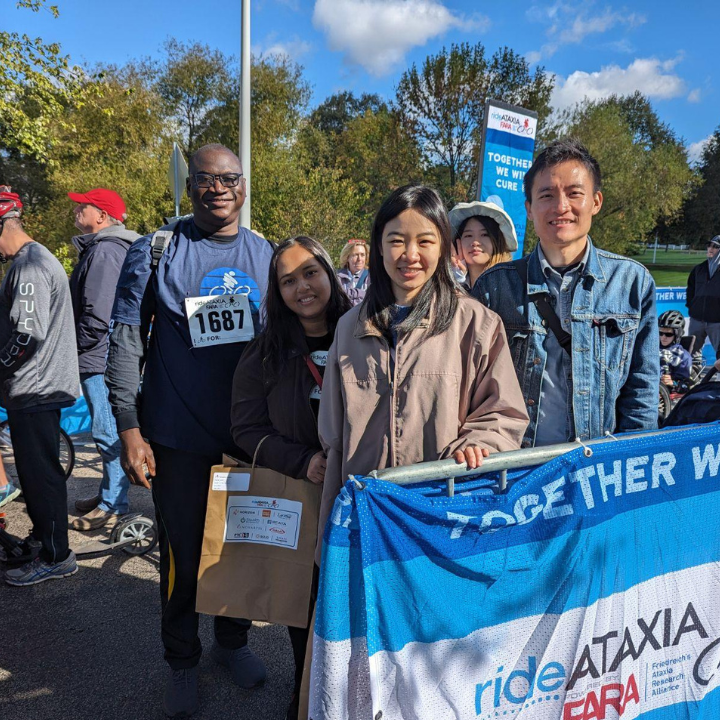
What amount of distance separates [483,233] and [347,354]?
78.1 inches

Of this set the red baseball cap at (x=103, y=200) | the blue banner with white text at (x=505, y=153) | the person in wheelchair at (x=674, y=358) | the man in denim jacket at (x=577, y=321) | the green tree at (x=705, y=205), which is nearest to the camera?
the man in denim jacket at (x=577, y=321)

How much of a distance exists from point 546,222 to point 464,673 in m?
1.48

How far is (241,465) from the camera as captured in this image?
2.21 m

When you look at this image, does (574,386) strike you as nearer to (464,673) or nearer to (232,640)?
(464,673)

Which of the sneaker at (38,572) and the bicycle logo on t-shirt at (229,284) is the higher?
the bicycle logo on t-shirt at (229,284)

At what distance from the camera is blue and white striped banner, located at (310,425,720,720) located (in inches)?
60.6

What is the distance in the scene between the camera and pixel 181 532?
2.54 metres

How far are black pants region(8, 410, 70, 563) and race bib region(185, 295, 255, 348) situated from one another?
1.65 metres

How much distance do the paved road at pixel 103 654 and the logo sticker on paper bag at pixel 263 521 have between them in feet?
3.10

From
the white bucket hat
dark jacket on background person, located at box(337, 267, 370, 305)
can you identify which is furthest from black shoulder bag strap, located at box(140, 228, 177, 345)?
dark jacket on background person, located at box(337, 267, 370, 305)

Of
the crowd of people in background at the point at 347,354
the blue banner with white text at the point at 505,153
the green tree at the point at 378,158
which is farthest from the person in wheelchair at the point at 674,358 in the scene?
the green tree at the point at 378,158

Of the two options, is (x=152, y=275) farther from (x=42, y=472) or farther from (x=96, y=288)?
(x=96, y=288)

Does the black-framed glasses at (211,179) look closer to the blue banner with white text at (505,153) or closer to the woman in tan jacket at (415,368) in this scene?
the woman in tan jacket at (415,368)

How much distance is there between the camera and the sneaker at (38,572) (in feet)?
11.6
